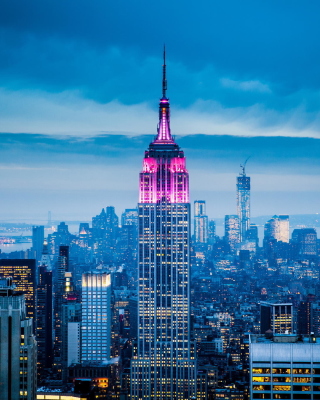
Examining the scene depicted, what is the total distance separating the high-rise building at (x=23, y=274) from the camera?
40.8 metres

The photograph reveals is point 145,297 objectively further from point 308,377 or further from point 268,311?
point 308,377

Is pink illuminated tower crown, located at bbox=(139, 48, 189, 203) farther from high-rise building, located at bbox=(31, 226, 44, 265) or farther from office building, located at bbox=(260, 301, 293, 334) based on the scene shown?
office building, located at bbox=(260, 301, 293, 334)

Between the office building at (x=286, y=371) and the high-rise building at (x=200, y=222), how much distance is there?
22204 mm

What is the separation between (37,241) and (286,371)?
26420 millimetres

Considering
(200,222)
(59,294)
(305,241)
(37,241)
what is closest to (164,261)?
(37,241)

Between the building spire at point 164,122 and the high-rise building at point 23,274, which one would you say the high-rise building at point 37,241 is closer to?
the high-rise building at point 23,274

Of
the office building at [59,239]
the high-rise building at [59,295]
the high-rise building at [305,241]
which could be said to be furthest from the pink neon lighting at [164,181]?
the high-rise building at [305,241]

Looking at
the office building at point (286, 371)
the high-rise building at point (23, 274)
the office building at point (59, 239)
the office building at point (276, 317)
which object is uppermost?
the office building at point (59, 239)

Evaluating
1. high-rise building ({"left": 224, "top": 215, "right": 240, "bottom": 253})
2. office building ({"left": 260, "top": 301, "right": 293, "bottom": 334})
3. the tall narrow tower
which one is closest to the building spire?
the tall narrow tower

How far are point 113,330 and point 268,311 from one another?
7601 millimetres

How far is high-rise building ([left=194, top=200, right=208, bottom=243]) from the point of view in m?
40.7

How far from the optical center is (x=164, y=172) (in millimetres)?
36188

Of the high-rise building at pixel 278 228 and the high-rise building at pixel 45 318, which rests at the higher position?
the high-rise building at pixel 278 228

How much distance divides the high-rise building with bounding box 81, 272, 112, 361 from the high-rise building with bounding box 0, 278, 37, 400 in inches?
744
